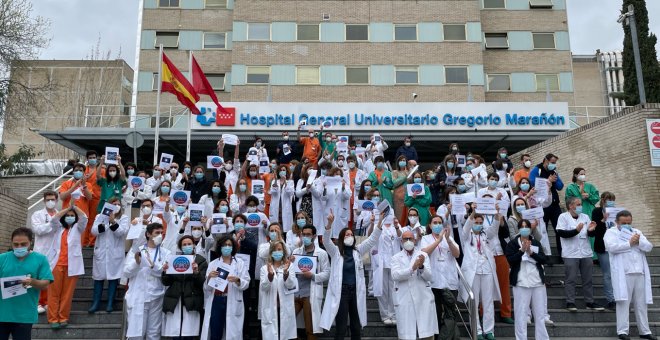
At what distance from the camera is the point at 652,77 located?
2498cm

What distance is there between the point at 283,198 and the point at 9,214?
648 cm

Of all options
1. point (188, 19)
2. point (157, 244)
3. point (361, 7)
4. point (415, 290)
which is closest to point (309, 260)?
point (415, 290)

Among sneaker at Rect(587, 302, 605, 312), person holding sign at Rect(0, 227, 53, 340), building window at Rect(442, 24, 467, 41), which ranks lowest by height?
sneaker at Rect(587, 302, 605, 312)

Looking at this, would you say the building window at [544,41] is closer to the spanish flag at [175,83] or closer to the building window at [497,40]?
the building window at [497,40]

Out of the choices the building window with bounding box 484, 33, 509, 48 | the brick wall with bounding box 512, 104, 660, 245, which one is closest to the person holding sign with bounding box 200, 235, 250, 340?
the brick wall with bounding box 512, 104, 660, 245

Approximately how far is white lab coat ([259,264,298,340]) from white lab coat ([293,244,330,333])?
1.11 feet

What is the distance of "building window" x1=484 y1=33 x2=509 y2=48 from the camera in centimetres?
3350

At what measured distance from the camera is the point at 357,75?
30.8 m

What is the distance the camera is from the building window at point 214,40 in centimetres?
3291

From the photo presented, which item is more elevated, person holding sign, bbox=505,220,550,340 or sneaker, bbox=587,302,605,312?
person holding sign, bbox=505,220,550,340

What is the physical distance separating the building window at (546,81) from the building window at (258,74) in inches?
664

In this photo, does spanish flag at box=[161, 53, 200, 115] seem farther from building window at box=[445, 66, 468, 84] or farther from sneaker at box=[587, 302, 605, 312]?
building window at box=[445, 66, 468, 84]

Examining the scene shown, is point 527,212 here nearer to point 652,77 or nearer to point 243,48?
point 652,77

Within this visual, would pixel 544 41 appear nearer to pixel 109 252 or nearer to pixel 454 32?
pixel 454 32
